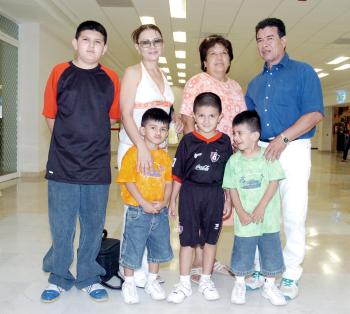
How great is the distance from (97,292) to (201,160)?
98cm

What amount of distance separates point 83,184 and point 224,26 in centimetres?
669

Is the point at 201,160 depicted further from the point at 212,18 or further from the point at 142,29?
the point at 212,18

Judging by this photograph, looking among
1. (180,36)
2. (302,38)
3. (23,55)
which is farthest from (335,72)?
(23,55)

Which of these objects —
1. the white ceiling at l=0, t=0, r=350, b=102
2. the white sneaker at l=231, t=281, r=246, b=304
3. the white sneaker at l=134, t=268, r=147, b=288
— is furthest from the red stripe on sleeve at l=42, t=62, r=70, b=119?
the white ceiling at l=0, t=0, r=350, b=102

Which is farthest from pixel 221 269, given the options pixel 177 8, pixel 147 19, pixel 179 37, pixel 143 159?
pixel 179 37

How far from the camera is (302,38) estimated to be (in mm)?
8812

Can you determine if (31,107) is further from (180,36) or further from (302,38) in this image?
(302,38)

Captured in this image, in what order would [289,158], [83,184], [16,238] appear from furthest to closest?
[16,238], [289,158], [83,184]

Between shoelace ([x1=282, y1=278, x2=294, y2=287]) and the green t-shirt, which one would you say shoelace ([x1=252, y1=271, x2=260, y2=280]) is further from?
A: the green t-shirt

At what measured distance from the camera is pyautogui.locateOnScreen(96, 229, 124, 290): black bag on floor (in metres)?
2.49

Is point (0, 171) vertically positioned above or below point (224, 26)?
below

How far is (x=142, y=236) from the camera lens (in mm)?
2283

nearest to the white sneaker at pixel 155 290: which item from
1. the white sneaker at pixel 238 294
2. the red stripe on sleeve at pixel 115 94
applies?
the white sneaker at pixel 238 294

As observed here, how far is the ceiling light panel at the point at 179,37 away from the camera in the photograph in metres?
8.96
